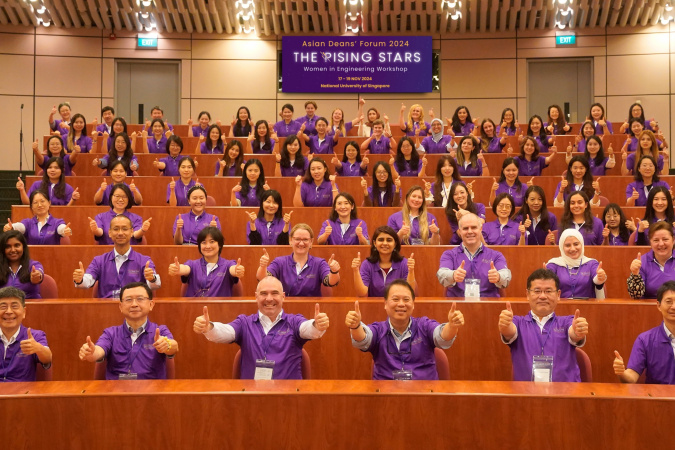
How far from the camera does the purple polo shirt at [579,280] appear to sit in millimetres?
3896

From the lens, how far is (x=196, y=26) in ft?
34.7

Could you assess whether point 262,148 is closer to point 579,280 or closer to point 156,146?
point 156,146

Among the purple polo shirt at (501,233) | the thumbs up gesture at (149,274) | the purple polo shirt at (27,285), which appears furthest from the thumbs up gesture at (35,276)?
the purple polo shirt at (501,233)

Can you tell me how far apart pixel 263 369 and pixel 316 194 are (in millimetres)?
3097

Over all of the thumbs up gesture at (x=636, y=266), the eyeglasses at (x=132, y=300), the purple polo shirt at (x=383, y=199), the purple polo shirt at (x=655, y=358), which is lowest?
the purple polo shirt at (x=655, y=358)

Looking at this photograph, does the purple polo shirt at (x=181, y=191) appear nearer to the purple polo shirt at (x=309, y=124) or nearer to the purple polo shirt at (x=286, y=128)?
the purple polo shirt at (x=309, y=124)

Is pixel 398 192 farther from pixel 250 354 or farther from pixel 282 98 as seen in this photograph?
pixel 282 98

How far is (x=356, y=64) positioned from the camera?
10586 millimetres

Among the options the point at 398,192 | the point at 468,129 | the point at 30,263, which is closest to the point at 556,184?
the point at 398,192

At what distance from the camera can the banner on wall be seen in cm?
1050

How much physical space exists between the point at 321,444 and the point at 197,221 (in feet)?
10.8

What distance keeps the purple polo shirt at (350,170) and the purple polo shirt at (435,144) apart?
113cm

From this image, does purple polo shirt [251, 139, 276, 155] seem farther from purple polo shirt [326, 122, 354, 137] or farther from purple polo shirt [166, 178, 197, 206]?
purple polo shirt [166, 178, 197, 206]

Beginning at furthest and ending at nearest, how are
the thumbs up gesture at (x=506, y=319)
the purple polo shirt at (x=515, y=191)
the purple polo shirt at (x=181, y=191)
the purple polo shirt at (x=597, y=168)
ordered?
the purple polo shirt at (x=597, y=168)
the purple polo shirt at (x=181, y=191)
the purple polo shirt at (x=515, y=191)
the thumbs up gesture at (x=506, y=319)
